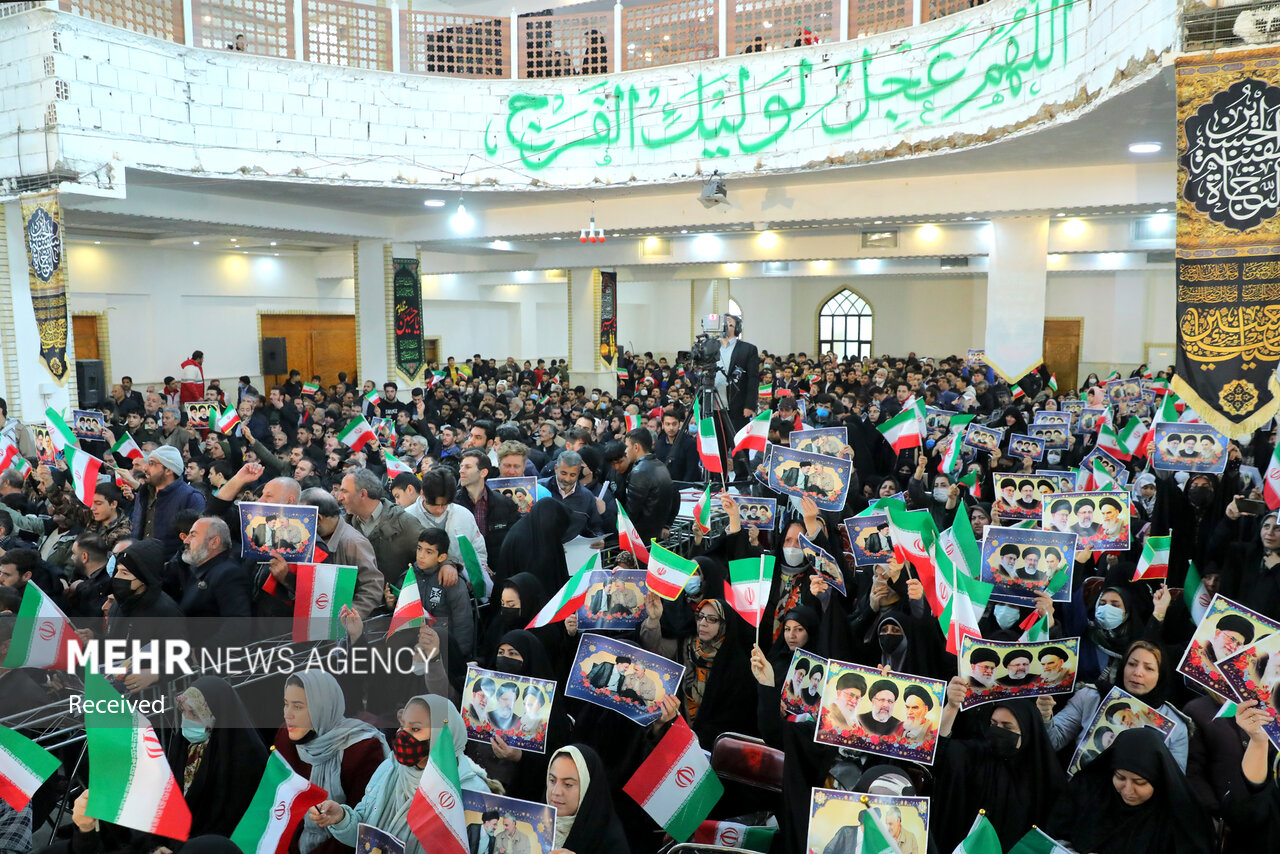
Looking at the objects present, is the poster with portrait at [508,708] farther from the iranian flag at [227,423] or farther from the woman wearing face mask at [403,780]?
the iranian flag at [227,423]

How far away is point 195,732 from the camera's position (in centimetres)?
330

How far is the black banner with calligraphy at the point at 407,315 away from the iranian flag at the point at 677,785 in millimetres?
12615

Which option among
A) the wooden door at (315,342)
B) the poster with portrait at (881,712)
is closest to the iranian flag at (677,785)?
Answer: the poster with portrait at (881,712)

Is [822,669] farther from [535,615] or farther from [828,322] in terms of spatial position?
[828,322]

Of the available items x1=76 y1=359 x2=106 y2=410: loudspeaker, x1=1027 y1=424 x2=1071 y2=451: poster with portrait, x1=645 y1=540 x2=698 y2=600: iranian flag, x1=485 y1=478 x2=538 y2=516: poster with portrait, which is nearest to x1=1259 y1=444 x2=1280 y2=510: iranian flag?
x1=1027 y1=424 x2=1071 y2=451: poster with portrait

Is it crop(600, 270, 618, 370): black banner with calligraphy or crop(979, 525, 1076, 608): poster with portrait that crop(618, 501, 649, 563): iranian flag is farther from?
crop(600, 270, 618, 370): black banner with calligraphy

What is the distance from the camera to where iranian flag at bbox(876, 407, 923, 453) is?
24.5 ft

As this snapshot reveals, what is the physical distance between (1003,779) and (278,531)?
335 centimetres

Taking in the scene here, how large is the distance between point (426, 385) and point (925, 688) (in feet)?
48.2

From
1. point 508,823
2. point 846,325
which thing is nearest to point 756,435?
point 508,823

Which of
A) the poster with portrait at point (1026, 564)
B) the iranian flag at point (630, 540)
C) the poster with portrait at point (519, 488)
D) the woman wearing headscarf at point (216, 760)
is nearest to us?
the woman wearing headscarf at point (216, 760)

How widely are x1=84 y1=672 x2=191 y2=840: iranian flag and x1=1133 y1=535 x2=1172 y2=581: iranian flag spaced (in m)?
4.40

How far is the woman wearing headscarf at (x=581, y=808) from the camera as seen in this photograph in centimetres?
302

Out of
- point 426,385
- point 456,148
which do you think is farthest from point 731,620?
point 426,385
